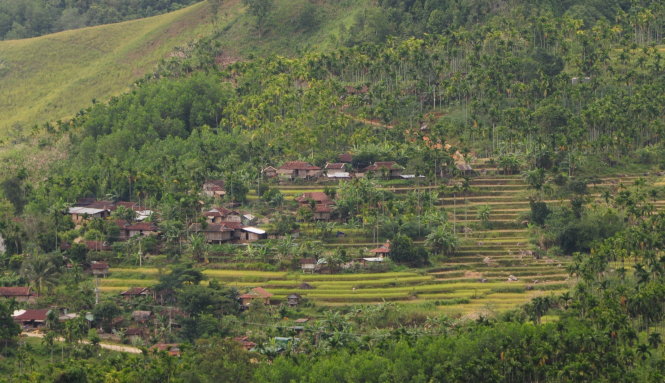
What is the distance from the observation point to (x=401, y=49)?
128875 mm

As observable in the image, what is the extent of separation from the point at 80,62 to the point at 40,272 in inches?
3173

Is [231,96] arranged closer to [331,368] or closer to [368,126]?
[368,126]

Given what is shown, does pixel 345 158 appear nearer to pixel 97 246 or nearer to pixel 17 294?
pixel 97 246

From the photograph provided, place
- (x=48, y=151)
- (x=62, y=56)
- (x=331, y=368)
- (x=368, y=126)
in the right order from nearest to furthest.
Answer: (x=331, y=368)
(x=368, y=126)
(x=48, y=151)
(x=62, y=56)

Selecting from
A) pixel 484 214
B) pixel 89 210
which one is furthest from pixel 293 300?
pixel 89 210

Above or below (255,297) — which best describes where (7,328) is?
below

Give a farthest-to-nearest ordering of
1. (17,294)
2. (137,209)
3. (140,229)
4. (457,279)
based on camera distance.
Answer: (137,209)
(140,229)
(457,279)
(17,294)

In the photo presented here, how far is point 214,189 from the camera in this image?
108 metres

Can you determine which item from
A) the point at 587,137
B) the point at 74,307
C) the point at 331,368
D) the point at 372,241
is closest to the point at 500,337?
the point at 331,368

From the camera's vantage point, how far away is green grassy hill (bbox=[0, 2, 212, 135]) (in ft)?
498

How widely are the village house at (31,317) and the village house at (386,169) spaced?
36568mm

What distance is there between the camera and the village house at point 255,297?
87188 mm

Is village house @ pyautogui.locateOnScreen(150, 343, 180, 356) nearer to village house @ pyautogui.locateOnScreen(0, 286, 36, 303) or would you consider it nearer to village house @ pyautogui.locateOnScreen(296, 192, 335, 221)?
village house @ pyautogui.locateOnScreen(0, 286, 36, 303)

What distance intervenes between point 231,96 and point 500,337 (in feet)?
213
